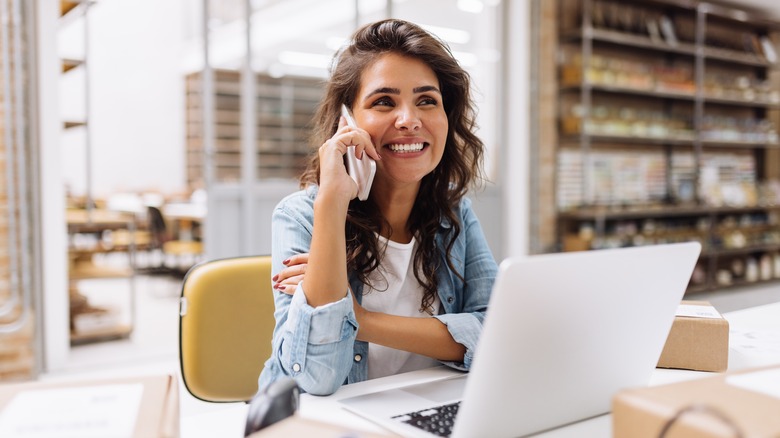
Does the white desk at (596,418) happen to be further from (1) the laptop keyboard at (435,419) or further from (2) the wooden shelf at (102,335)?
(2) the wooden shelf at (102,335)

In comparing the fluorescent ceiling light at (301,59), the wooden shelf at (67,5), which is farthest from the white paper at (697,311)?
the fluorescent ceiling light at (301,59)

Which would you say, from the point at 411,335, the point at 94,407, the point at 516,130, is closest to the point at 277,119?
the point at 516,130

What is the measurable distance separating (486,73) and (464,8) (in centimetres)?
52

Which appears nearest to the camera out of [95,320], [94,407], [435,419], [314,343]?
[94,407]

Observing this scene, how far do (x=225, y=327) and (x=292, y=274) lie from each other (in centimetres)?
33

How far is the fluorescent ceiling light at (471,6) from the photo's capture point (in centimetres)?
494

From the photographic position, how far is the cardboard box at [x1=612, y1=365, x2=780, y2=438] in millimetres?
580

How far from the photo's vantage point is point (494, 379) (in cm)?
72

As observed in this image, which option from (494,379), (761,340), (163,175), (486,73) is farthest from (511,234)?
(163,175)

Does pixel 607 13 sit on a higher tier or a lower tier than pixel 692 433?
higher

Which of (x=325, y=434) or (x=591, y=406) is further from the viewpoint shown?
(x=591, y=406)

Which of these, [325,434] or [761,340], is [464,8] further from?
[325,434]

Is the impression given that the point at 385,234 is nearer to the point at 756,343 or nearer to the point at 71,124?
the point at 756,343

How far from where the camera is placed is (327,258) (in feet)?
3.59
